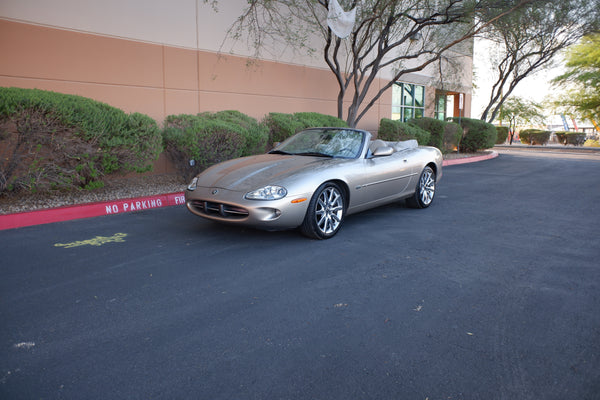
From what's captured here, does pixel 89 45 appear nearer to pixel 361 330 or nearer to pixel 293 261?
pixel 293 261

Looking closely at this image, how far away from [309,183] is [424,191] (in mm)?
3048

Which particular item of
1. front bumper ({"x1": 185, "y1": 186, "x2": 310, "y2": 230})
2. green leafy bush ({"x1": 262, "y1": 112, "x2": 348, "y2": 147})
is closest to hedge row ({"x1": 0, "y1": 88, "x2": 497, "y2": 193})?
green leafy bush ({"x1": 262, "y1": 112, "x2": 348, "y2": 147})

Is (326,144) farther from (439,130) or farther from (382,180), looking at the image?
(439,130)

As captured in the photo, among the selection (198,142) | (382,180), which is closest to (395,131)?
(198,142)

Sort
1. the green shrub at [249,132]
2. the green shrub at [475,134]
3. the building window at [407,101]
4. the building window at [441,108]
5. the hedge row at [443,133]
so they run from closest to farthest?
the green shrub at [249,132]
the hedge row at [443,133]
the green shrub at [475,134]
the building window at [407,101]
the building window at [441,108]

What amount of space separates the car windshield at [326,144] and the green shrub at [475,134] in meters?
15.1

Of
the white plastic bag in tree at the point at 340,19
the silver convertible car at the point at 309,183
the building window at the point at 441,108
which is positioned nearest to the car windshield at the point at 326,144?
the silver convertible car at the point at 309,183

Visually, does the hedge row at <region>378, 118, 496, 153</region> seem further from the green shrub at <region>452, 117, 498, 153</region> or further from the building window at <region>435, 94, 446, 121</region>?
the building window at <region>435, 94, 446, 121</region>

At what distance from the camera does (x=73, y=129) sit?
6922mm

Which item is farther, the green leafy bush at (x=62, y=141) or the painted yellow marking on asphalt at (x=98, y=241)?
the green leafy bush at (x=62, y=141)

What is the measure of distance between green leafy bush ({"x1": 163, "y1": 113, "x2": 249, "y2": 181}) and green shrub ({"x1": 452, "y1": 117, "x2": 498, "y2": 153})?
1377 centimetres

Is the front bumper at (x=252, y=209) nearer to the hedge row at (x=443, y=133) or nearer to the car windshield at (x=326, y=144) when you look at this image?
the car windshield at (x=326, y=144)

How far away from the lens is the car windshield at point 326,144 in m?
6.27

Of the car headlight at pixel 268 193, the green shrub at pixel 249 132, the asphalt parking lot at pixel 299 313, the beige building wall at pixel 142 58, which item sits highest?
the beige building wall at pixel 142 58
